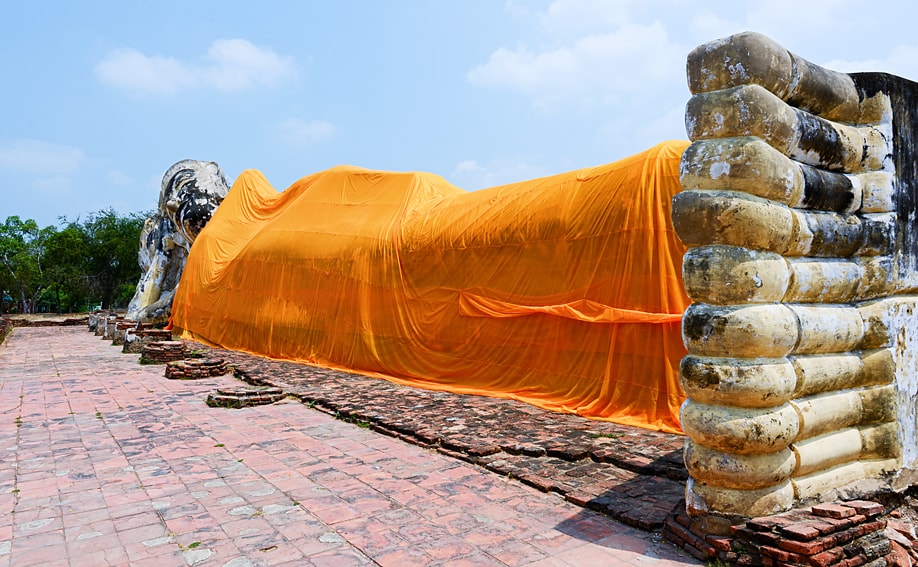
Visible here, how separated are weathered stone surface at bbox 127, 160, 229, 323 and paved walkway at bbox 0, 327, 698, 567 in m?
13.5

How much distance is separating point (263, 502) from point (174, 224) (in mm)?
18800

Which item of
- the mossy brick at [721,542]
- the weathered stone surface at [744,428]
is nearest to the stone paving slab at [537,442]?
the mossy brick at [721,542]

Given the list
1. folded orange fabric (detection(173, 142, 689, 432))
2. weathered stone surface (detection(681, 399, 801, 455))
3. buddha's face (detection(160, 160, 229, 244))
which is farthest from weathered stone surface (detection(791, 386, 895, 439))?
buddha's face (detection(160, 160, 229, 244))

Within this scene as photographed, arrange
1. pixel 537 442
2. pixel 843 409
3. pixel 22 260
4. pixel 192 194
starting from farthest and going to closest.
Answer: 1. pixel 22 260
2. pixel 192 194
3. pixel 537 442
4. pixel 843 409

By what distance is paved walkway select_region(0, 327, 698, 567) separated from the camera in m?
3.66

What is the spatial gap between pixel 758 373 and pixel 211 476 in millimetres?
4134

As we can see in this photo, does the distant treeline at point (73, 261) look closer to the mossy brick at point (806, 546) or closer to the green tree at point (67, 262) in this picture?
the green tree at point (67, 262)

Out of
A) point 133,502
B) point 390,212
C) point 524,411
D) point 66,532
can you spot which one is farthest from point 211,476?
point 390,212

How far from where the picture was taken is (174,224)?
21.2 metres

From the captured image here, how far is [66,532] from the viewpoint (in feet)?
13.1

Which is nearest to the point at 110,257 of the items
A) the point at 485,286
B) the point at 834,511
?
the point at 485,286

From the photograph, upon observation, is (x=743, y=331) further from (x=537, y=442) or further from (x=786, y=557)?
(x=537, y=442)

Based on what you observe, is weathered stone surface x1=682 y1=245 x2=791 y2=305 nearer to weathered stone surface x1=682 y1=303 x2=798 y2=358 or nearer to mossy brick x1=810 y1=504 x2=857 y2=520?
weathered stone surface x1=682 y1=303 x2=798 y2=358

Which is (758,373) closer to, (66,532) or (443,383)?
(66,532)
